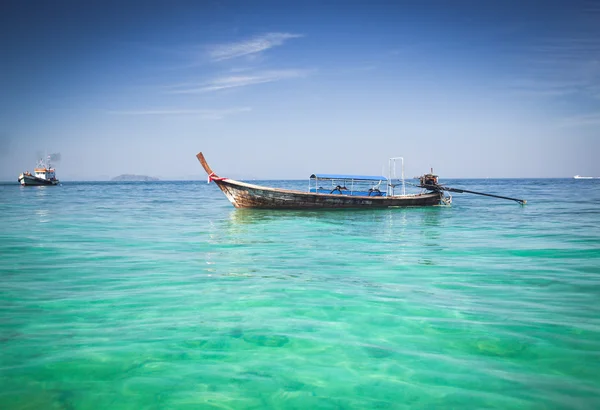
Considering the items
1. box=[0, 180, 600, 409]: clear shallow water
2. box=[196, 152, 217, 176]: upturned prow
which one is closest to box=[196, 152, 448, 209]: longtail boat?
box=[196, 152, 217, 176]: upturned prow

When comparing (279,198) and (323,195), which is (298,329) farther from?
(323,195)

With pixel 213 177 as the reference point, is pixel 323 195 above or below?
below

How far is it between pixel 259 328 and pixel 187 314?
1337mm

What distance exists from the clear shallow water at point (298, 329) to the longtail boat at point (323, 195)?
14098 millimetres

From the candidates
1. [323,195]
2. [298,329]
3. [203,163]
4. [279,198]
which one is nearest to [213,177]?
[203,163]

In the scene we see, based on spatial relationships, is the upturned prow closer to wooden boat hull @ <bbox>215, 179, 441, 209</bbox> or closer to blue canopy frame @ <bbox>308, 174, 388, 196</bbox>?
wooden boat hull @ <bbox>215, 179, 441, 209</bbox>

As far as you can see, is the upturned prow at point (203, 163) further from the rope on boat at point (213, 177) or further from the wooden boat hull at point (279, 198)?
the wooden boat hull at point (279, 198)

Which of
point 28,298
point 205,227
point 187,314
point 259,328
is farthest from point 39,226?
point 259,328

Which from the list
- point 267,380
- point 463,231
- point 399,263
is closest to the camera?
point 267,380

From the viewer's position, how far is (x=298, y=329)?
571 centimetres

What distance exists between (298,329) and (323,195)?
21.8 m

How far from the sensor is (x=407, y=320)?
6055mm

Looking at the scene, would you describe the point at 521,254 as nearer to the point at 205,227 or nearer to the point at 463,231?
the point at 463,231

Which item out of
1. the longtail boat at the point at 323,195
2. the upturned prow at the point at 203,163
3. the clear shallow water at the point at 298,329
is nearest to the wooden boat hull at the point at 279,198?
the longtail boat at the point at 323,195
